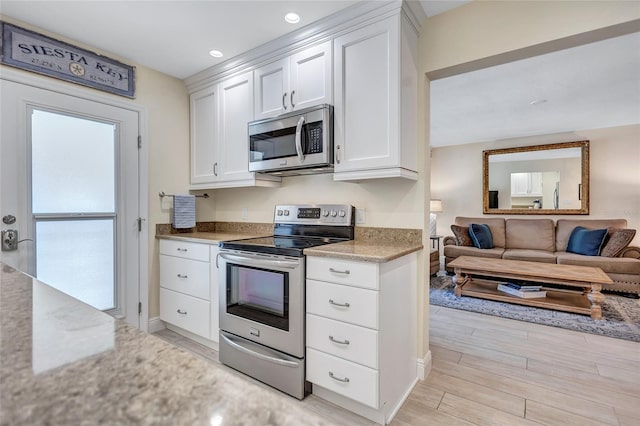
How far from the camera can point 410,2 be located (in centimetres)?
187

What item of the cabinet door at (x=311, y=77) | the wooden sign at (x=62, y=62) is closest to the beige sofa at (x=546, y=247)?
the cabinet door at (x=311, y=77)

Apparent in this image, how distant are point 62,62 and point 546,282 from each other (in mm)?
4977

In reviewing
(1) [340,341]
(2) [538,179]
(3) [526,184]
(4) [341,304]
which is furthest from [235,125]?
(2) [538,179]

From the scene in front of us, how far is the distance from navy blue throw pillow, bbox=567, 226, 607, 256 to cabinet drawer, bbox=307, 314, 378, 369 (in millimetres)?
4321

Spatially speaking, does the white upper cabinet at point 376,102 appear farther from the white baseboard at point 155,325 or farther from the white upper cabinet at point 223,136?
the white baseboard at point 155,325

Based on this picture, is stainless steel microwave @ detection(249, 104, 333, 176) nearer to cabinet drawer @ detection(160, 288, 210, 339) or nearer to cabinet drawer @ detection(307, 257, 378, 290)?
cabinet drawer @ detection(307, 257, 378, 290)

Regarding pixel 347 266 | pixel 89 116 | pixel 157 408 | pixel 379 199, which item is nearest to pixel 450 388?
pixel 347 266

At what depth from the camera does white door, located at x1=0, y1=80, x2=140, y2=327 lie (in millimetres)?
2119

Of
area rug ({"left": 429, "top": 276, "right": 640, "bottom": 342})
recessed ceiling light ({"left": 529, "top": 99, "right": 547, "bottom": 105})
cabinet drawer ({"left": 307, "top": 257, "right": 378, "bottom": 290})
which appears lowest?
area rug ({"left": 429, "top": 276, "right": 640, "bottom": 342})

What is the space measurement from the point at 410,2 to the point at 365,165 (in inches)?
40.3

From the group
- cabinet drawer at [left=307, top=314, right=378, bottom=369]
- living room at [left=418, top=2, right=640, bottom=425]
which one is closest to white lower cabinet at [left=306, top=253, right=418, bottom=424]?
cabinet drawer at [left=307, top=314, right=378, bottom=369]

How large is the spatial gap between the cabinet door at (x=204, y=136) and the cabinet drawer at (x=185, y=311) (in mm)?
1110

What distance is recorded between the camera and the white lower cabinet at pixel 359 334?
1.61m

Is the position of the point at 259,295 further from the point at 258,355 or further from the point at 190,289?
the point at 190,289
